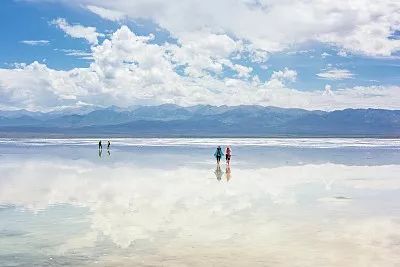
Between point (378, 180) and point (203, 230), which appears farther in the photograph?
point (378, 180)

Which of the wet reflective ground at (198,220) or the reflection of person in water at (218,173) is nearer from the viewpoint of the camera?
the wet reflective ground at (198,220)

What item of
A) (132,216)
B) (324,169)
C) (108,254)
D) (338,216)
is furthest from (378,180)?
(108,254)

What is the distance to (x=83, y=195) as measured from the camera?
22859 mm

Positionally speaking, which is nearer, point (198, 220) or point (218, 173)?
point (198, 220)

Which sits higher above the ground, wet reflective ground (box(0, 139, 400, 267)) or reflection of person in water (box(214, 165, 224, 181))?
reflection of person in water (box(214, 165, 224, 181))

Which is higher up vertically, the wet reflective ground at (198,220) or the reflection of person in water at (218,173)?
the reflection of person in water at (218,173)

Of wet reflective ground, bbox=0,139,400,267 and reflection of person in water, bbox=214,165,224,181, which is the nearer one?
wet reflective ground, bbox=0,139,400,267

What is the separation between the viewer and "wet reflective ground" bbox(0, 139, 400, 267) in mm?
12742

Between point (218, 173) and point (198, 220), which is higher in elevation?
point (218, 173)

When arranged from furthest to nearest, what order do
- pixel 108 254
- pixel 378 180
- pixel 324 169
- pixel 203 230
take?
pixel 324 169 → pixel 378 180 → pixel 203 230 → pixel 108 254

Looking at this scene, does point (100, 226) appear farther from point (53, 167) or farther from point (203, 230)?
point (53, 167)

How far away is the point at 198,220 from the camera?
17156 millimetres

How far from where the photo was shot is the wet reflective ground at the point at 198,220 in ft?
41.8

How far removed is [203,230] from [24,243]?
487 cm
